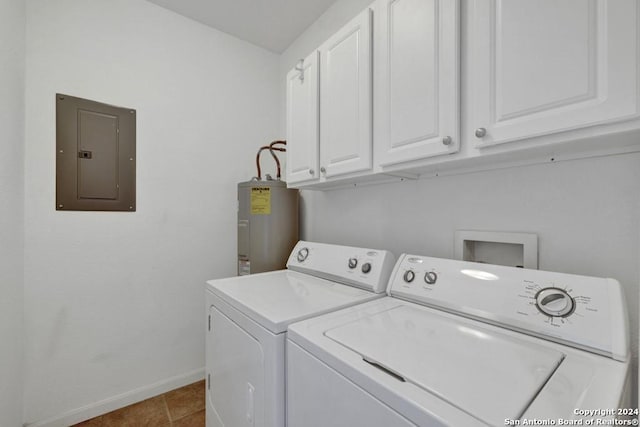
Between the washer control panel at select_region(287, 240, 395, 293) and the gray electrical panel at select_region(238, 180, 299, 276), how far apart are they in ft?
0.70

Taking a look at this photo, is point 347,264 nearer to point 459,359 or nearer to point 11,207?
point 459,359

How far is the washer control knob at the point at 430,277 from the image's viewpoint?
1.08m

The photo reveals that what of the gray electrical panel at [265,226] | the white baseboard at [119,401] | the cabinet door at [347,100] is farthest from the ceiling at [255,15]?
the white baseboard at [119,401]

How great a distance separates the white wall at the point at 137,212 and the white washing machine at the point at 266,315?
0.78m

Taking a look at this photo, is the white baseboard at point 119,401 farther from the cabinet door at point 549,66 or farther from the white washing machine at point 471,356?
the cabinet door at point 549,66

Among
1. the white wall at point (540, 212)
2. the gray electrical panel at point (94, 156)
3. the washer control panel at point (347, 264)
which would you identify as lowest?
the washer control panel at point (347, 264)

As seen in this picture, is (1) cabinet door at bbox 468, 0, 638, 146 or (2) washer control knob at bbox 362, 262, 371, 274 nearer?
(1) cabinet door at bbox 468, 0, 638, 146

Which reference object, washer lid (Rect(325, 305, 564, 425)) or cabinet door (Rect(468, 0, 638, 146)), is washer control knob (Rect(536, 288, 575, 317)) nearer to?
washer lid (Rect(325, 305, 564, 425))

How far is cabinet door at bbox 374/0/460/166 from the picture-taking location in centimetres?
96

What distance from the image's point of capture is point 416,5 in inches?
41.9

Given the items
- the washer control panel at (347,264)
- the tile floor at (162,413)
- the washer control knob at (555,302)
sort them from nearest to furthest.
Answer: the washer control knob at (555,302), the washer control panel at (347,264), the tile floor at (162,413)

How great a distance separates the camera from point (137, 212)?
1891 mm

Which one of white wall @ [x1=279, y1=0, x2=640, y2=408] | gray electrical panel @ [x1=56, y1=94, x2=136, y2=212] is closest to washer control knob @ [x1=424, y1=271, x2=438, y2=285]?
white wall @ [x1=279, y1=0, x2=640, y2=408]

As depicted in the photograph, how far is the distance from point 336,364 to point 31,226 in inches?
75.6
